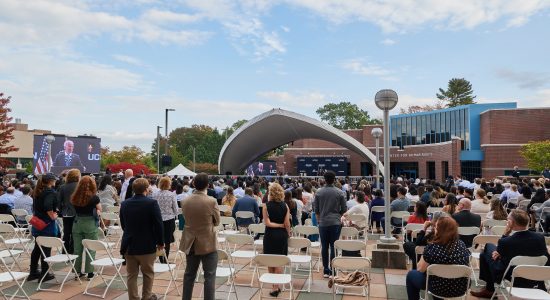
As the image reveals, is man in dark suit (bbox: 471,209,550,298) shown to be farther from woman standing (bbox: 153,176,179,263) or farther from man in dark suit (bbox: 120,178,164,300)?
woman standing (bbox: 153,176,179,263)

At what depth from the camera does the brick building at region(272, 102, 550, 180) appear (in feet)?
114

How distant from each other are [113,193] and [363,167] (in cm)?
3999

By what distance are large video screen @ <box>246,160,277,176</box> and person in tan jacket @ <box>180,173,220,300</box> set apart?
45.8 metres

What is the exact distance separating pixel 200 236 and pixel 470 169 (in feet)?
123

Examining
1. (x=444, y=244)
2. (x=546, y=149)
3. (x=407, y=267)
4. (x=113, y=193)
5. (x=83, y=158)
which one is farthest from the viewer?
(x=83, y=158)

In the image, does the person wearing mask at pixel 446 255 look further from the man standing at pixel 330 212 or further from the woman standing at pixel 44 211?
the woman standing at pixel 44 211

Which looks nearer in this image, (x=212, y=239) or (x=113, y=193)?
(x=212, y=239)

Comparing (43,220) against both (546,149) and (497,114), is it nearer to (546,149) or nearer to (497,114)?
(546,149)

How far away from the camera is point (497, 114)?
34969mm

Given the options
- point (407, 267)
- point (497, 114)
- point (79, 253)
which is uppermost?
point (497, 114)

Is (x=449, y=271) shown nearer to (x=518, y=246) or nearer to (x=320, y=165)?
(x=518, y=246)

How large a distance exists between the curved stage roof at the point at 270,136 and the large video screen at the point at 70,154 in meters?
9.99

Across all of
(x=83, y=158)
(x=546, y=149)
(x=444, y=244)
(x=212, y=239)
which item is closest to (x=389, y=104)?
(x=444, y=244)

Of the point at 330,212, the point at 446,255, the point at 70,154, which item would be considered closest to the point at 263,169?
the point at 70,154
